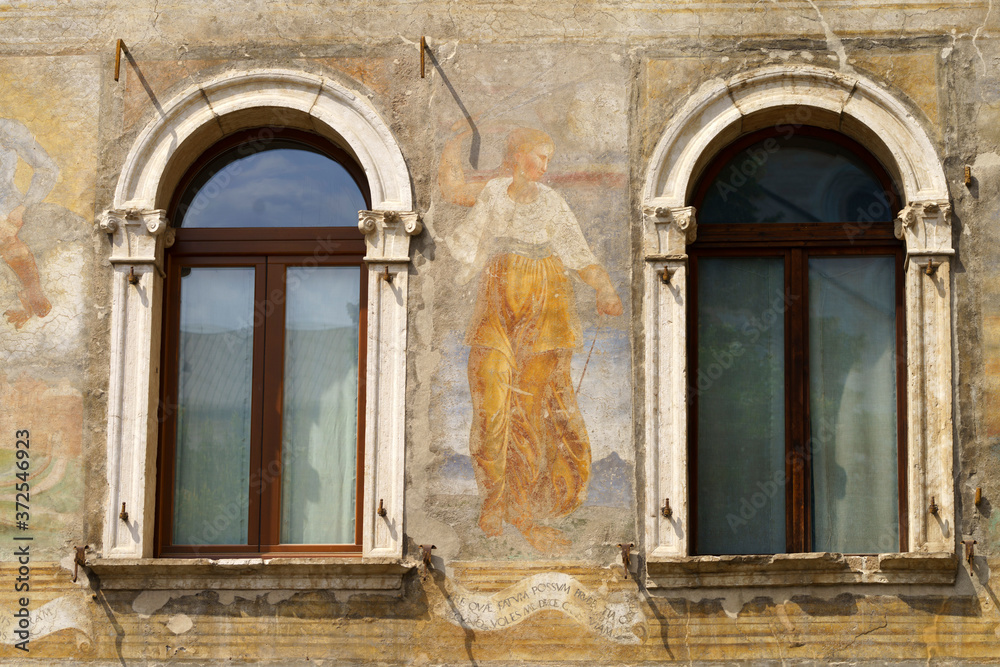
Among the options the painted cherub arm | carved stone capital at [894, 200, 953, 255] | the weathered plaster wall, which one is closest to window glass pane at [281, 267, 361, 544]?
the weathered plaster wall

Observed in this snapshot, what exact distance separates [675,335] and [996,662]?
8.77 feet

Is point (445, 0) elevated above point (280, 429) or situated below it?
above

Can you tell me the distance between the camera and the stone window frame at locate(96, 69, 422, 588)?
7270 mm

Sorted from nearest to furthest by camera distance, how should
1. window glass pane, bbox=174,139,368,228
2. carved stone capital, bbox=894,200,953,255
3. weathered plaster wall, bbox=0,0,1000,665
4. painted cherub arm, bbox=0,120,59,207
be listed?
weathered plaster wall, bbox=0,0,1000,665, carved stone capital, bbox=894,200,953,255, painted cherub arm, bbox=0,120,59,207, window glass pane, bbox=174,139,368,228

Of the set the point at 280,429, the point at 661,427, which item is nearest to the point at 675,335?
the point at 661,427

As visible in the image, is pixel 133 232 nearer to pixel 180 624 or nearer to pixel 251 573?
pixel 251 573

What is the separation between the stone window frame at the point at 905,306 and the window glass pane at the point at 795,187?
14 cm

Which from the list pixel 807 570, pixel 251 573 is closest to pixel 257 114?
pixel 251 573

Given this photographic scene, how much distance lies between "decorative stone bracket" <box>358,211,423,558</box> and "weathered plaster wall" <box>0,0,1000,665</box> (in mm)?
92

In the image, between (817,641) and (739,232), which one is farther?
(739,232)

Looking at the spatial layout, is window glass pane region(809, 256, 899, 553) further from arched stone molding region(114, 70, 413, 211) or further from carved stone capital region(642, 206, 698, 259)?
arched stone molding region(114, 70, 413, 211)

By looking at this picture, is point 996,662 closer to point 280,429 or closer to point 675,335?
point 675,335

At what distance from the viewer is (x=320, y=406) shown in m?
7.68

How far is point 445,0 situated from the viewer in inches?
306
